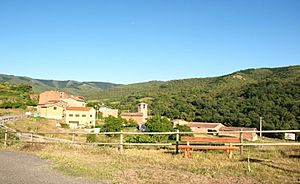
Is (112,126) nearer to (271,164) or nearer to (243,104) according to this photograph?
(243,104)

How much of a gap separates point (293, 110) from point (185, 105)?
4540 centimetres

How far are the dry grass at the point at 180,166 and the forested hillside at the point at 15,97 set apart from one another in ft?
210

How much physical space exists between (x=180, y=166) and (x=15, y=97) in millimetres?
80690

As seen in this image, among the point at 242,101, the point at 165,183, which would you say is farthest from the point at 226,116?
the point at 165,183

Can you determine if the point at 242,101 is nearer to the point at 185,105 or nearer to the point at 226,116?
the point at 226,116

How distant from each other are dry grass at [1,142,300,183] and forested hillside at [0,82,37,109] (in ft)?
210

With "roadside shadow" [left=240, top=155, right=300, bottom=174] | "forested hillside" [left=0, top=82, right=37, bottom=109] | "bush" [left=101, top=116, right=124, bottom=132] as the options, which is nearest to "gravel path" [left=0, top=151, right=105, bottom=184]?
"roadside shadow" [left=240, top=155, right=300, bottom=174]

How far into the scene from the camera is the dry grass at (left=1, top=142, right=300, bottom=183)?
8594 mm

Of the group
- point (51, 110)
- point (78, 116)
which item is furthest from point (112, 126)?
point (51, 110)

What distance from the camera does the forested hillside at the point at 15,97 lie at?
235 feet

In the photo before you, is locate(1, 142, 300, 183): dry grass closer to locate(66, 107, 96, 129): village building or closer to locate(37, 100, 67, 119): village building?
locate(66, 107, 96, 129): village building

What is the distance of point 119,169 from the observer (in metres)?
10.1

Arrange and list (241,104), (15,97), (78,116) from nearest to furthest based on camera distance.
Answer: (78,116), (15,97), (241,104)

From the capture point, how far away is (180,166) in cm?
1048
